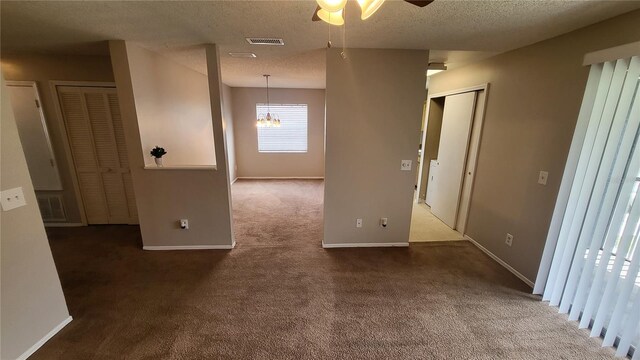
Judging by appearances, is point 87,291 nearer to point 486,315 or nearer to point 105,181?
point 105,181

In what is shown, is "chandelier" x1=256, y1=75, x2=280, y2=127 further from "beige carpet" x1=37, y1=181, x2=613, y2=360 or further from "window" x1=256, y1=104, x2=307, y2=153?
"beige carpet" x1=37, y1=181, x2=613, y2=360

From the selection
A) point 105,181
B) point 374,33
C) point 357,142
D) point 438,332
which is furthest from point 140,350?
point 374,33

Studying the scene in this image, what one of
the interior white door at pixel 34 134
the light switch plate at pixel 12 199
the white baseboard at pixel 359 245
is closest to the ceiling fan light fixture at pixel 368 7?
the light switch plate at pixel 12 199

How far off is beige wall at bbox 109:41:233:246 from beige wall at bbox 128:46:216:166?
5 centimetres

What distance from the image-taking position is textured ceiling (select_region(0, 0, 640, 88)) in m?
1.78

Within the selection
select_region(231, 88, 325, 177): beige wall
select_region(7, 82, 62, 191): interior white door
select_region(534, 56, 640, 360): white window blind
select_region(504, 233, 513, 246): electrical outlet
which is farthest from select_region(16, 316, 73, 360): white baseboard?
select_region(231, 88, 325, 177): beige wall

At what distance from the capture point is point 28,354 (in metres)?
1.71

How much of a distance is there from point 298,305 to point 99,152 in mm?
3599

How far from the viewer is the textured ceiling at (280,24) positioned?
1.78 meters

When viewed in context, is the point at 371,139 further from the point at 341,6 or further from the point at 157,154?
the point at 157,154

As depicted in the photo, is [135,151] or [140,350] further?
[135,151]

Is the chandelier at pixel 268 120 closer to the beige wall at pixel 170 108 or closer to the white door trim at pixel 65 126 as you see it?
the beige wall at pixel 170 108

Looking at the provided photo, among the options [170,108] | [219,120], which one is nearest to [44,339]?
[219,120]

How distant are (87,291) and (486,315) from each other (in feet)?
12.1
